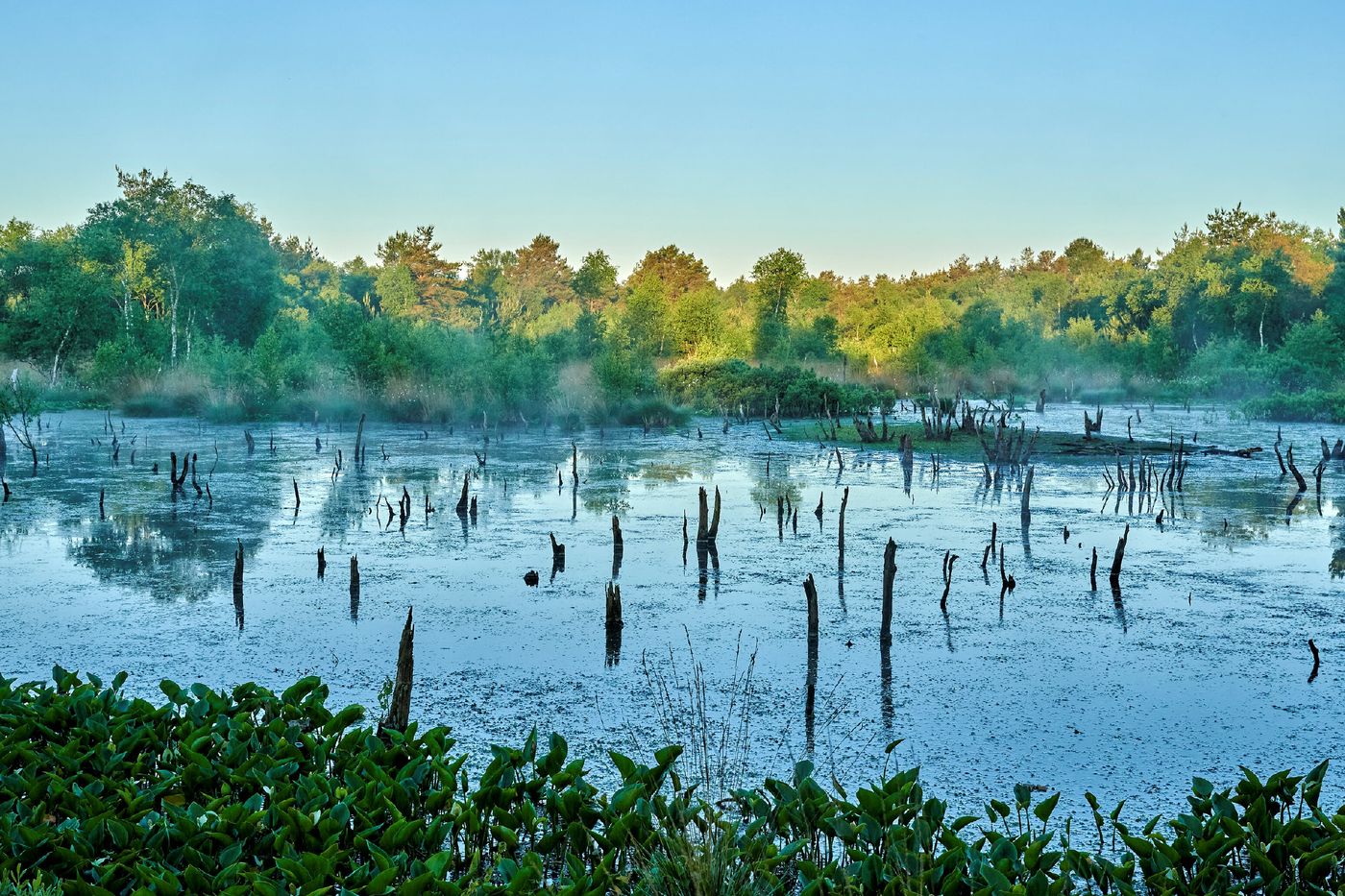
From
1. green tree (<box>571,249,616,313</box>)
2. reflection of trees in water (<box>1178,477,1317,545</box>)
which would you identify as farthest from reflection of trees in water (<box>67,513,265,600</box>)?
green tree (<box>571,249,616,313</box>)

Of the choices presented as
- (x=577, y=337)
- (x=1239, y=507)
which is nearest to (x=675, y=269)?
(x=577, y=337)

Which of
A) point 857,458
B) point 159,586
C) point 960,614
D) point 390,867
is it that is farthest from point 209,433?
point 390,867

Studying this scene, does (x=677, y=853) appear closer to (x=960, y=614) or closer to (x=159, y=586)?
(x=960, y=614)

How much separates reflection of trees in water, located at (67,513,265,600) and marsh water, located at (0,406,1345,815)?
72mm

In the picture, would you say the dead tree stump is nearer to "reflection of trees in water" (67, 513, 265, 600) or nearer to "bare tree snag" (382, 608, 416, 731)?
"reflection of trees in water" (67, 513, 265, 600)

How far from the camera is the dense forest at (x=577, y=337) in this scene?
135ft

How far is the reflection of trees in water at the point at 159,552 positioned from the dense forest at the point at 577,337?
69.6 feet

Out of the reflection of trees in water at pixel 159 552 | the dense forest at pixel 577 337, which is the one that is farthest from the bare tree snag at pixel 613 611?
the dense forest at pixel 577 337

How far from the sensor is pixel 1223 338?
194 ft

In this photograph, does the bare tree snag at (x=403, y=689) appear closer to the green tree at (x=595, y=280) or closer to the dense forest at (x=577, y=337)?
the dense forest at (x=577, y=337)

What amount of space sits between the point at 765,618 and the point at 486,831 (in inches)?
258

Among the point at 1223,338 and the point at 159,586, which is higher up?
the point at 1223,338

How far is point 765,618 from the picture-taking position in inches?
482

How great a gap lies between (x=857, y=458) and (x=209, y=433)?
19.8m
